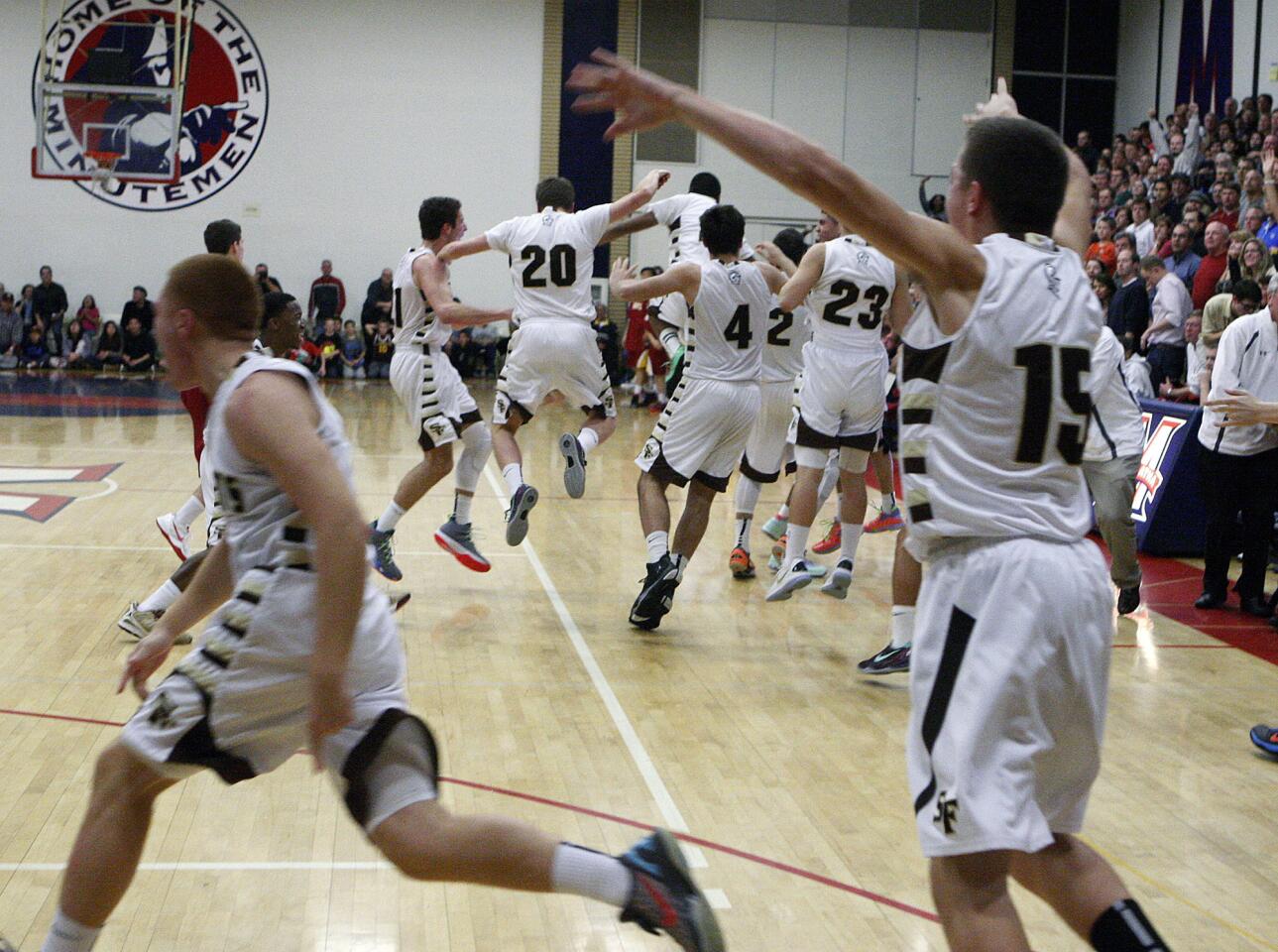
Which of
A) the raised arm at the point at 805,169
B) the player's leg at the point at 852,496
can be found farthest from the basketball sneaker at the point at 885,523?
the raised arm at the point at 805,169

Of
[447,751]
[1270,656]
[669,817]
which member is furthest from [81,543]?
[1270,656]

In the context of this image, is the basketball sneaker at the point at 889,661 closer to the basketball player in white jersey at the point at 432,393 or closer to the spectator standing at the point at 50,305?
the basketball player in white jersey at the point at 432,393

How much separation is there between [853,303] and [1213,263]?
717cm

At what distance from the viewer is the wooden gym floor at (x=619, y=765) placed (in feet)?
12.1

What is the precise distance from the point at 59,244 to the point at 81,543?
56.6 feet

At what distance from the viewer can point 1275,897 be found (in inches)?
156

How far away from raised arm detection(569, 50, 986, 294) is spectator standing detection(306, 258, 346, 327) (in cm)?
2173

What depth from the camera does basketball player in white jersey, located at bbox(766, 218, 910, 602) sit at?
7.42 m

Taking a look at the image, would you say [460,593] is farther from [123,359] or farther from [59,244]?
[59,244]

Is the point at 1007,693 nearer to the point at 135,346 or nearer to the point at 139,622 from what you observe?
the point at 139,622

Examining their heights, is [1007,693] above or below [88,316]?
below

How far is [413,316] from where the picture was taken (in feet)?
26.3

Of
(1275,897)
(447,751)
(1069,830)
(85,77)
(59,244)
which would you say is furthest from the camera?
(59,244)

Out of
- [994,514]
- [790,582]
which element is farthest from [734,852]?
[790,582]
